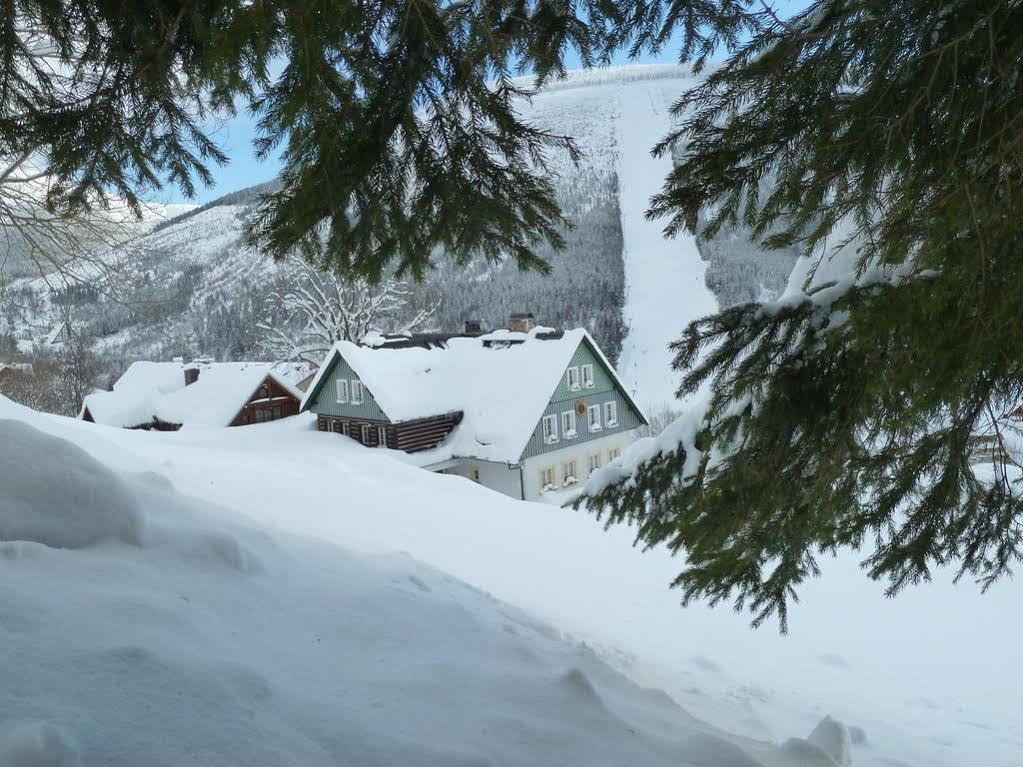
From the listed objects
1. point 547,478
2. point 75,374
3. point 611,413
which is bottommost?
point 547,478

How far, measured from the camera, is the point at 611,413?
23.2m

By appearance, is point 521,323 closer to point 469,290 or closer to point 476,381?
point 476,381

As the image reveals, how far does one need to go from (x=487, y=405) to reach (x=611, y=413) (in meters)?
4.76

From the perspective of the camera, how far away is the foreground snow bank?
5.88 feet

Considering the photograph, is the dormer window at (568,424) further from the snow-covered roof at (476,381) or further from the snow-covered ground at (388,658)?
the snow-covered ground at (388,658)

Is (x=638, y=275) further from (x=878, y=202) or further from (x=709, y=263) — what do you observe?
(x=878, y=202)

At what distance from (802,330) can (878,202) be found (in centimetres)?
55

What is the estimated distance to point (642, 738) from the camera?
2.53 m

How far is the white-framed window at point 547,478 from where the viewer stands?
20906 millimetres

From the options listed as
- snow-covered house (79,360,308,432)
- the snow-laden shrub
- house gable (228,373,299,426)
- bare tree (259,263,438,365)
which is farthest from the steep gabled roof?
the snow-laden shrub

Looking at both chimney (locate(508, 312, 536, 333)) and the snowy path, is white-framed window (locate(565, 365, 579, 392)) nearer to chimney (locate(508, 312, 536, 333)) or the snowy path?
chimney (locate(508, 312, 536, 333))

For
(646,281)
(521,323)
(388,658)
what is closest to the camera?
(388,658)

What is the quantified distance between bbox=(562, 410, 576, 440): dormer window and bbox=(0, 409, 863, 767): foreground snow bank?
57.8 feet

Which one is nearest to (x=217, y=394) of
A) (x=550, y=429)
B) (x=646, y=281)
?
(x=550, y=429)
